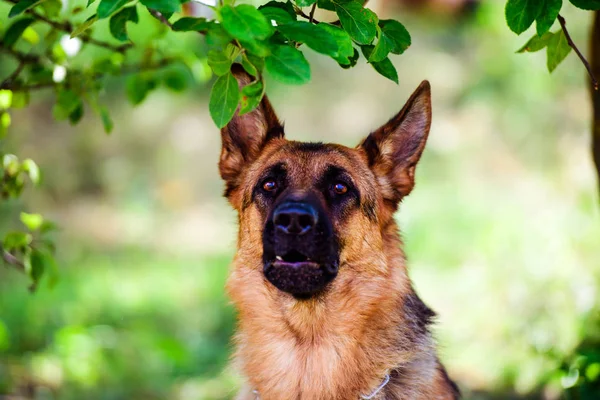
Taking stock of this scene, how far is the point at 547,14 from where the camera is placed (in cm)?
291

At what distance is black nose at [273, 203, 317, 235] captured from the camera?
11.1ft

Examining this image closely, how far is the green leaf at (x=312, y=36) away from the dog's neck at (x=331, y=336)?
159 centimetres

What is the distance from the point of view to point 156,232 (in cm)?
1050

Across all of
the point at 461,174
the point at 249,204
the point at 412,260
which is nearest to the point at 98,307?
the point at 412,260

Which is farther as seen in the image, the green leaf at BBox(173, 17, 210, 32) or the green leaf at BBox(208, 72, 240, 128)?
the green leaf at BBox(208, 72, 240, 128)

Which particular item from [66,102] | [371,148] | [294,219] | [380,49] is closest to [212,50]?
[380,49]

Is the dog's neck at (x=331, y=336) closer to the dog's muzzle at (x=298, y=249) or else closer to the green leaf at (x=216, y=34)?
the dog's muzzle at (x=298, y=249)

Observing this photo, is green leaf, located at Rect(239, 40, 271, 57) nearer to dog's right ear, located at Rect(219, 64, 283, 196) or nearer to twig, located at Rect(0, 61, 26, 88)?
dog's right ear, located at Rect(219, 64, 283, 196)

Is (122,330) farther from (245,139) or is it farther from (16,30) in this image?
(16,30)

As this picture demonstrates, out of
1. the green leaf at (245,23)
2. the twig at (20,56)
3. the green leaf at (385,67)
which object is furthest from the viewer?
the twig at (20,56)

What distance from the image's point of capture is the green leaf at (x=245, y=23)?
233 cm

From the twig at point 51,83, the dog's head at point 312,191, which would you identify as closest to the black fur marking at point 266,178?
the dog's head at point 312,191

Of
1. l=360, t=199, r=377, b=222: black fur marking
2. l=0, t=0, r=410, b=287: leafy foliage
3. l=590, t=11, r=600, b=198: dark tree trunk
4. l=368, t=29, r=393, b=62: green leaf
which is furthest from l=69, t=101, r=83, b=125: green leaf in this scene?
l=590, t=11, r=600, b=198: dark tree trunk

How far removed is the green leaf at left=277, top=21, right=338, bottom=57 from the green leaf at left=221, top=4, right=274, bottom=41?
0.16m
